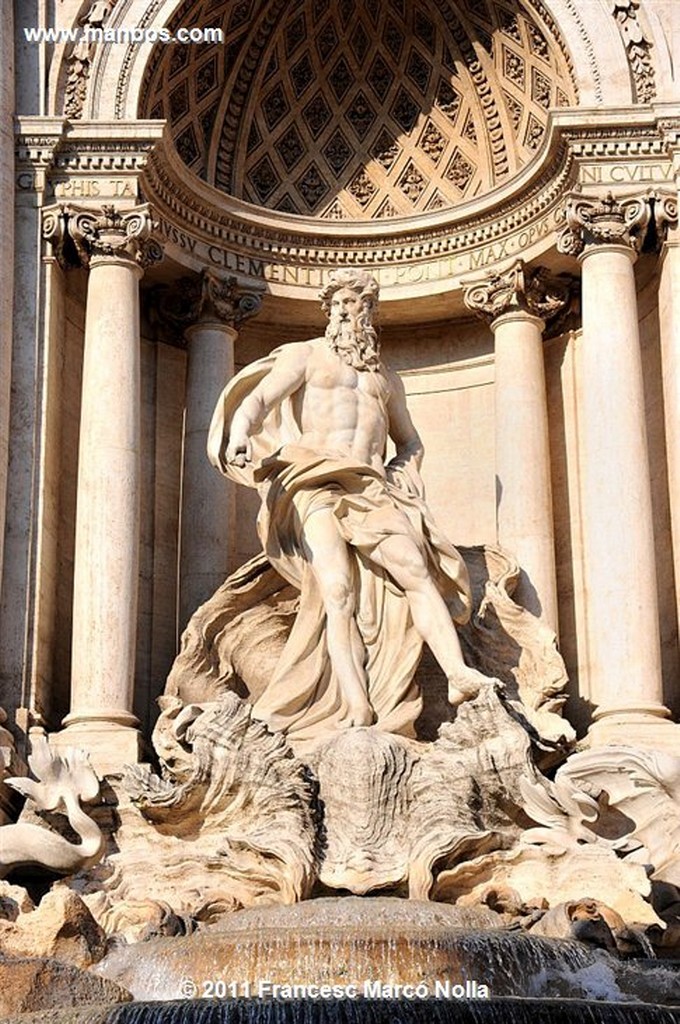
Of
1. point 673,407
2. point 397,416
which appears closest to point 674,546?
point 673,407

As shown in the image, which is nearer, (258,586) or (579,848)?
(579,848)

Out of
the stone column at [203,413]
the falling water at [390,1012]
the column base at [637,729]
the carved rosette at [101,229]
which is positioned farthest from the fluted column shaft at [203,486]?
the falling water at [390,1012]

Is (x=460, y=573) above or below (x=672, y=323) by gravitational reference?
below

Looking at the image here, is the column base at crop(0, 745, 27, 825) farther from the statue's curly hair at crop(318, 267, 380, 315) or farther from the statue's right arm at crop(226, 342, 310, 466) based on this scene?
the statue's curly hair at crop(318, 267, 380, 315)

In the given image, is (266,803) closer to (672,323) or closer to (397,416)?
(397,416)

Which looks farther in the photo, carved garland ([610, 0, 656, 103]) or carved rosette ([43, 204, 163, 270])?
carved garland ([610, 0, 656, 103])

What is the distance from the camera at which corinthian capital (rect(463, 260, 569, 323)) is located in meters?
18.5

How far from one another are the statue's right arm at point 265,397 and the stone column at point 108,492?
116 centimetres

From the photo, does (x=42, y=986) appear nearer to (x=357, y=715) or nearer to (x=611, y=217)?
(x=357, y=715)

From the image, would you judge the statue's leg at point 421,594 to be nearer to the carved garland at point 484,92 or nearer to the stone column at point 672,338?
the stone column at point 672,338

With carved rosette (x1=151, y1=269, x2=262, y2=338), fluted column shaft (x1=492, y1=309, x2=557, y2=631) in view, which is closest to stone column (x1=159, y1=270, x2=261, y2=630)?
carved rosette (x1=151, y1=269, x2=262, y2=338)

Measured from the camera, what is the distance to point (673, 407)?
17.1 metres

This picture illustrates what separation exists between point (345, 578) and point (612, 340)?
3502mm

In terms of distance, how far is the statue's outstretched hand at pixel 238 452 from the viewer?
15.9 metres
